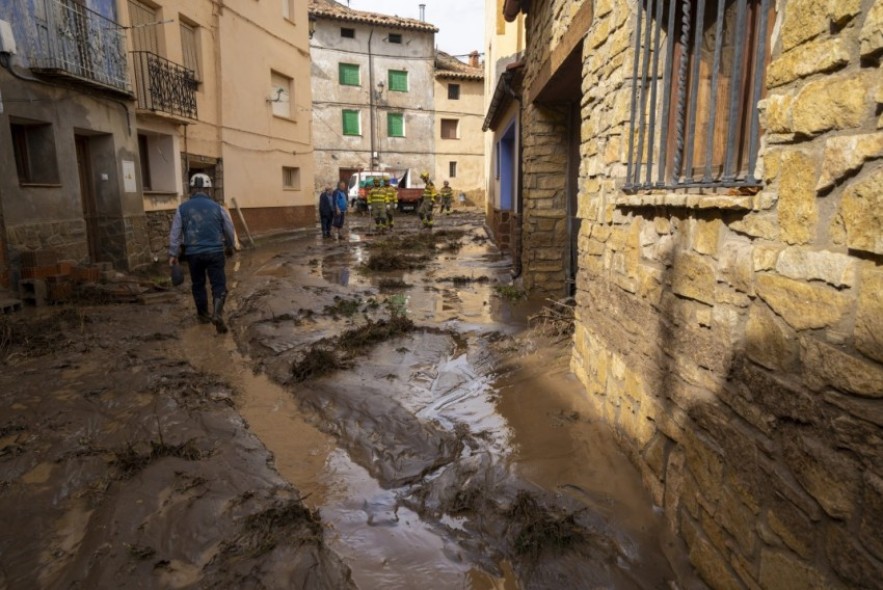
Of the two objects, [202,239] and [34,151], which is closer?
[202,239]

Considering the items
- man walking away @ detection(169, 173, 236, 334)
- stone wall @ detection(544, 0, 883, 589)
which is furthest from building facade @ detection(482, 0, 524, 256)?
stone wall @ detection(544, 0, 883, 589)

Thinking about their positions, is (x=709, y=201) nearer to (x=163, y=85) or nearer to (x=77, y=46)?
(x=77, y=46)

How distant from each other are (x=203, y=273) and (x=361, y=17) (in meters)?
26.6

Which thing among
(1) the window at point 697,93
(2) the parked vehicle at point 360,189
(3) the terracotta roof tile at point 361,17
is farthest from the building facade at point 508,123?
(3) the terracotta roof tile at point 361,17

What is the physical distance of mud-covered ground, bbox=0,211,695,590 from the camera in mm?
2477

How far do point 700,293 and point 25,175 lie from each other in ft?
30.5

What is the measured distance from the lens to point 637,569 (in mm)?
2430

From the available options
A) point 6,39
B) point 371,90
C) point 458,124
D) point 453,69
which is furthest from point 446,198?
point 6,39

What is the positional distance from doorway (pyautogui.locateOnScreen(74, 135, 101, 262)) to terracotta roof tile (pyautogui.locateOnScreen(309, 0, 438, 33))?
858 inches

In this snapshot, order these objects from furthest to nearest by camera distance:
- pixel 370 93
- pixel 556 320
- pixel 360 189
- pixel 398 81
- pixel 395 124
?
pixel 395 124 → pixel 398 81 → pixel 370 93 → pixel 360 189 → pixel 556 320

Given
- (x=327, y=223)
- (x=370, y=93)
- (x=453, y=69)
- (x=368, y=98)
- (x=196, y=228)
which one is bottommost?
(x=327, y=223)

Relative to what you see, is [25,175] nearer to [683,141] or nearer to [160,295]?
[160,295]

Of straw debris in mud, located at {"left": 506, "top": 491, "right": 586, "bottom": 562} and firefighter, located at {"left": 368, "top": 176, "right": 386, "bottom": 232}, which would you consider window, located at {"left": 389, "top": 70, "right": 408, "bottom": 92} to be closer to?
firefighter, located at {"left": 368, "top": 176, "right": 386, "bottom": 232}

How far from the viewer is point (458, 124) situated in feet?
105
